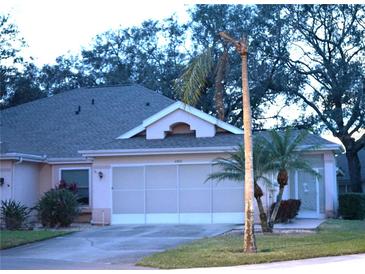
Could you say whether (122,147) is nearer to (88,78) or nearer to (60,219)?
(60,219)

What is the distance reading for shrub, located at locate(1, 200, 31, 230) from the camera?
22.1 meters

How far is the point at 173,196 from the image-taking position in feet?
76.9

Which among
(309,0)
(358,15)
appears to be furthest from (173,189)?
(358,15)

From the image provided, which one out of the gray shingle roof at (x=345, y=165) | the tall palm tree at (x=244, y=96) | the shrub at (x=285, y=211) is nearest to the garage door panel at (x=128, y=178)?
the shrub at (x=285, y=211)

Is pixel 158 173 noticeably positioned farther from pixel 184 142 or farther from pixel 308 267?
pixel 308 267

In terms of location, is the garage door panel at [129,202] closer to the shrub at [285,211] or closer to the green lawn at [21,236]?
the green lawn at [21,236]

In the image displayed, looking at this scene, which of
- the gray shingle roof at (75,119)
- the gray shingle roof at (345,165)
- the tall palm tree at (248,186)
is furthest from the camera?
the gray shingle roof at (345,165)

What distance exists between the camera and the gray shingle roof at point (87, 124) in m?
24.0

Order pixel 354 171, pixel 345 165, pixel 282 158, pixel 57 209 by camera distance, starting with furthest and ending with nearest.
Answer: pixel 345 165
pixel 354 171
pixel 57 209
pixel 282 158

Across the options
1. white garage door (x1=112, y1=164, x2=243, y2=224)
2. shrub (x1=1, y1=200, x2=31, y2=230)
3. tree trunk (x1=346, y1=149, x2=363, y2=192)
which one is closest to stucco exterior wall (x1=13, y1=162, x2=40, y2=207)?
shrub (x1=1, y1=200, x2=31, y2=230)

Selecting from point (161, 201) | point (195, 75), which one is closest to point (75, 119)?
point (161, 201)

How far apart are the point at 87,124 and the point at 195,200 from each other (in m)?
8.12

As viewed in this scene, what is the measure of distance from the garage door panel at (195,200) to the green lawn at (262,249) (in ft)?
17.1

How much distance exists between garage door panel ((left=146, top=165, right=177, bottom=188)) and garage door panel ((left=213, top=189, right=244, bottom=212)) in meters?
1.72
